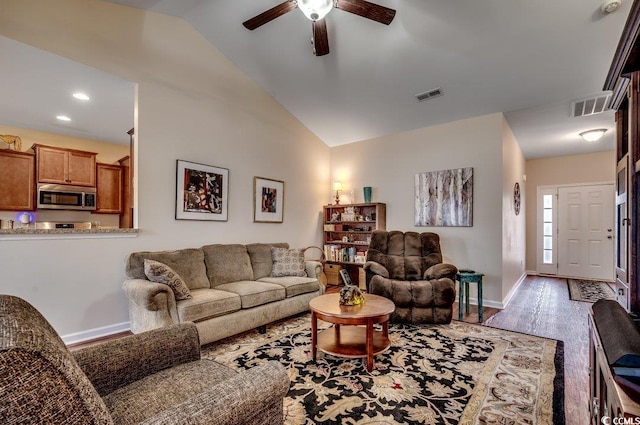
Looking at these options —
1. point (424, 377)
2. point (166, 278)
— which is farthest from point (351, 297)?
point (166, 278)

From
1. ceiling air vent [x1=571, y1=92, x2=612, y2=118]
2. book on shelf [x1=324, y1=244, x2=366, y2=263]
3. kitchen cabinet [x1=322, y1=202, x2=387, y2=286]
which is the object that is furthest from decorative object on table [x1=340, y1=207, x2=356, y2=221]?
ceiling air vent [x1=571, y1=92, x2=612, y2=118]

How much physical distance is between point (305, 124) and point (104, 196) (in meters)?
3.61

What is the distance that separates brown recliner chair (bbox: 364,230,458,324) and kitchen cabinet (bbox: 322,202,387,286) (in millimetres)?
1085

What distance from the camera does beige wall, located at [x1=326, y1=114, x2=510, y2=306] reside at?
4.18 m

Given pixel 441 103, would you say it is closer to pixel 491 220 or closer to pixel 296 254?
pixel 491 220

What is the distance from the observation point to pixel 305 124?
5410 mm

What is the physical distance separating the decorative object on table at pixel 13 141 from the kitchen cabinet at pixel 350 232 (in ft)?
15.3

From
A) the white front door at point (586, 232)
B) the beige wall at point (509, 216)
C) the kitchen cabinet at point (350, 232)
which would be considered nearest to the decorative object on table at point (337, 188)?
the kitchen cabinet at point (350, 232)

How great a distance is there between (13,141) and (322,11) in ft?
15.7

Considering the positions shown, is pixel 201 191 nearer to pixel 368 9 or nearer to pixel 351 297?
pixel 351 297

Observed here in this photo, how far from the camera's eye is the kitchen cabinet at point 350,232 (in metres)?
5.25

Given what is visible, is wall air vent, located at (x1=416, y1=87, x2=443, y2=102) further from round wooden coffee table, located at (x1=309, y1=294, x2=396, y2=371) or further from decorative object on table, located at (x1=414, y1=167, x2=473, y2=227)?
round wooden coffee table, located at (x1=309, y1=294, x2=396, y2=371)

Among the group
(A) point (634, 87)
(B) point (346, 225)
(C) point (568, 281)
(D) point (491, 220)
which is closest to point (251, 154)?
(B) point (346, 225)

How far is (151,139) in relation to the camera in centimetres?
343
